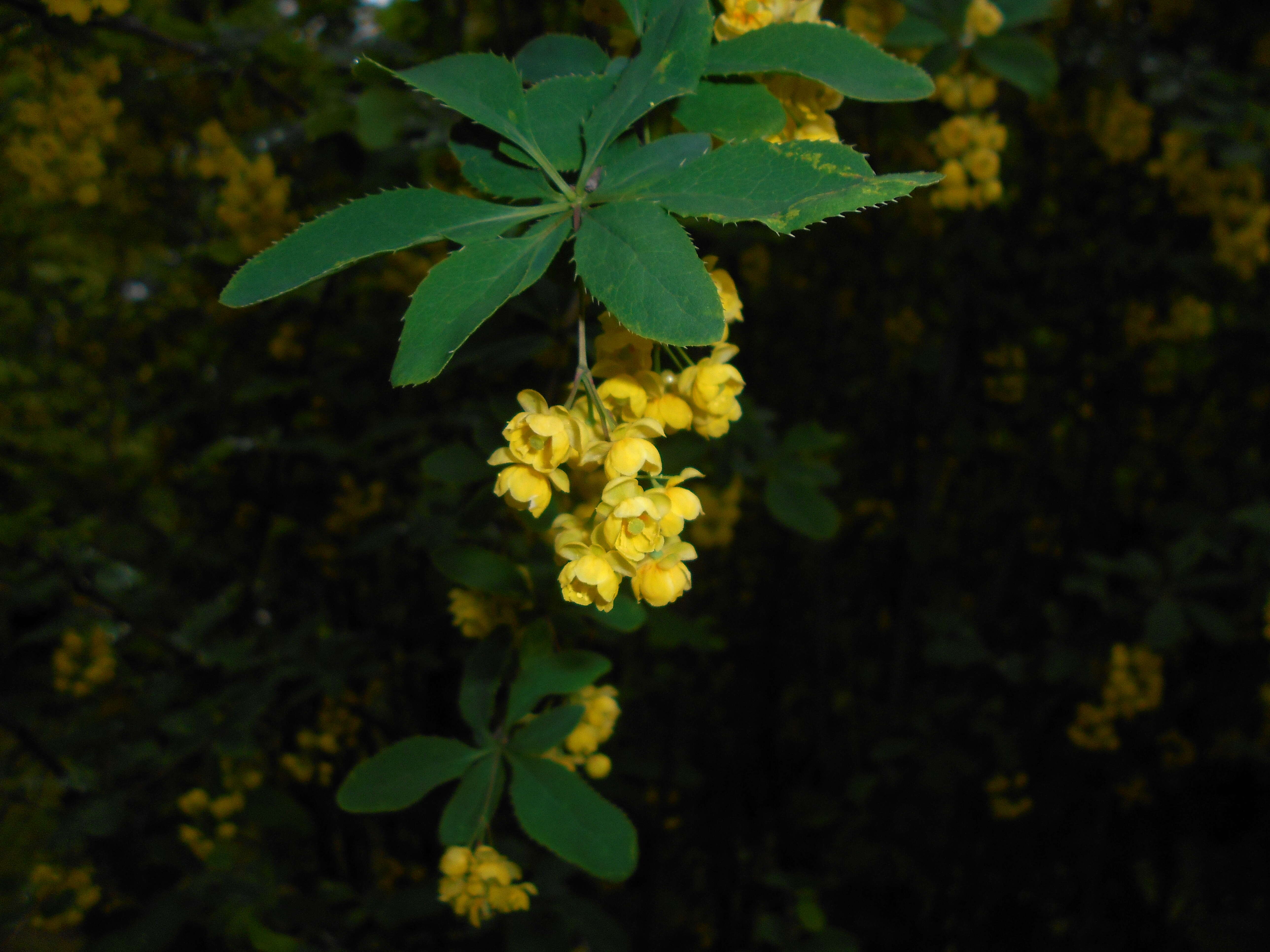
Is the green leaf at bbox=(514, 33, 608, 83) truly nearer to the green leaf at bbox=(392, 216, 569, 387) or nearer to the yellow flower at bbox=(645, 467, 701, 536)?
the green leaf at bbox=(392, 216, 569, 387)

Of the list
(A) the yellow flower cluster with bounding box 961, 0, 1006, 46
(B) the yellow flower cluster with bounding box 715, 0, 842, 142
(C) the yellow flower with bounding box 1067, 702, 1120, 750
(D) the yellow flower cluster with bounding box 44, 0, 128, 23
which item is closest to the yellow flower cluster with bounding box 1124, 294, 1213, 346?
(C) the yellow flower with bounding box 1067, 702, 1120, 750

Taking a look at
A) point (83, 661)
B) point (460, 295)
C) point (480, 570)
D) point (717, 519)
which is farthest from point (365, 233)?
point (83, 661)

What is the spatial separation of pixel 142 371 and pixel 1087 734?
3.70 m

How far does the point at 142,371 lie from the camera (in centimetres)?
316

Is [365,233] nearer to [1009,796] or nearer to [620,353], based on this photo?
[620,353]

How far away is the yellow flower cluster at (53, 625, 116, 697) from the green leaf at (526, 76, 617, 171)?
2.16 meters

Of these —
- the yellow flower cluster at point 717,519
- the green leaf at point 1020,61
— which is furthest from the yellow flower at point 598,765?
the green leaf at point 1020,61

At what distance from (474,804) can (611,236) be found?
74cm

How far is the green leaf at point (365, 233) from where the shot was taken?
560 mm

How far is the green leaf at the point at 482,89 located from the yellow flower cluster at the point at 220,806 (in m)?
1.92

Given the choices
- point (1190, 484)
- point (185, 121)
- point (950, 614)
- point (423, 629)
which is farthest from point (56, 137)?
point (1190, 484)

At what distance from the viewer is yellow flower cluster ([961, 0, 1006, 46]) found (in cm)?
130

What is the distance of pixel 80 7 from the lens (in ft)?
4.19

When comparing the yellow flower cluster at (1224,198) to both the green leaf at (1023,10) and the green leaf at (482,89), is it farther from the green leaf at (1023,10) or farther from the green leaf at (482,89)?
the green leaf at (482,89)
